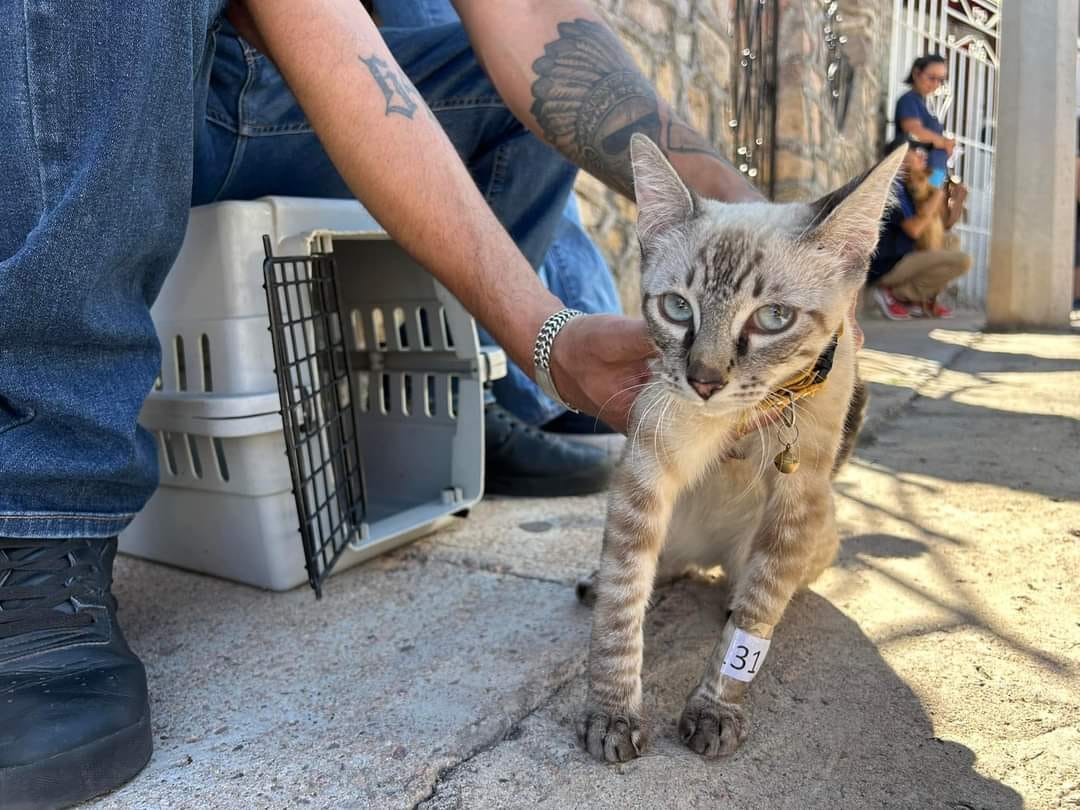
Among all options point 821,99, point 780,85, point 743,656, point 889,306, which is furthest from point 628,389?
point 889,306

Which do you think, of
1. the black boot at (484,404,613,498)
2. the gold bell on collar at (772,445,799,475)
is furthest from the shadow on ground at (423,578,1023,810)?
the black boot at (484,404,613,498)

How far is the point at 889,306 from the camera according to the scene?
766 centimetres

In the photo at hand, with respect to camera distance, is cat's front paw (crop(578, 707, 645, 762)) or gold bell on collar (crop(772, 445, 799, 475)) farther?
gold bell on collar (crop(772, 445, 799, 475))

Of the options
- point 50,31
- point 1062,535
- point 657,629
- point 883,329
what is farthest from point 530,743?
point 883,329

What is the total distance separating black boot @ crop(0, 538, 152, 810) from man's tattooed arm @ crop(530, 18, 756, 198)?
1.09 metres

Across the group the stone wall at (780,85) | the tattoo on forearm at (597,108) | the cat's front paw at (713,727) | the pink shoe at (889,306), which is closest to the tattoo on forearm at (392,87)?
the tattoo on forearm at (597,108)

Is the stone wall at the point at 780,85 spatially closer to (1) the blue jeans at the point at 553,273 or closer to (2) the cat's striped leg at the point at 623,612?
(1) the blue jeans at the point at 553,273

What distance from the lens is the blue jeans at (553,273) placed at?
2355 millimetres

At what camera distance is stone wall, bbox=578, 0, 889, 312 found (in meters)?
3.80

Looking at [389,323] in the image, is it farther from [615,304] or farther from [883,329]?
[883,329]

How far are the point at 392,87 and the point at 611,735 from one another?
1020 mm

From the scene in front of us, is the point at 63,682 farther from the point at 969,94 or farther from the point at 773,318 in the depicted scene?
the point at 969,94

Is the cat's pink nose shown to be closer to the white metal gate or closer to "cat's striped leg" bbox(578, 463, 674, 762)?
"cat's striped leg" bbox(578, 463, 674, 762)

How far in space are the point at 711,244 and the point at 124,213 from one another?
0.83 meters
